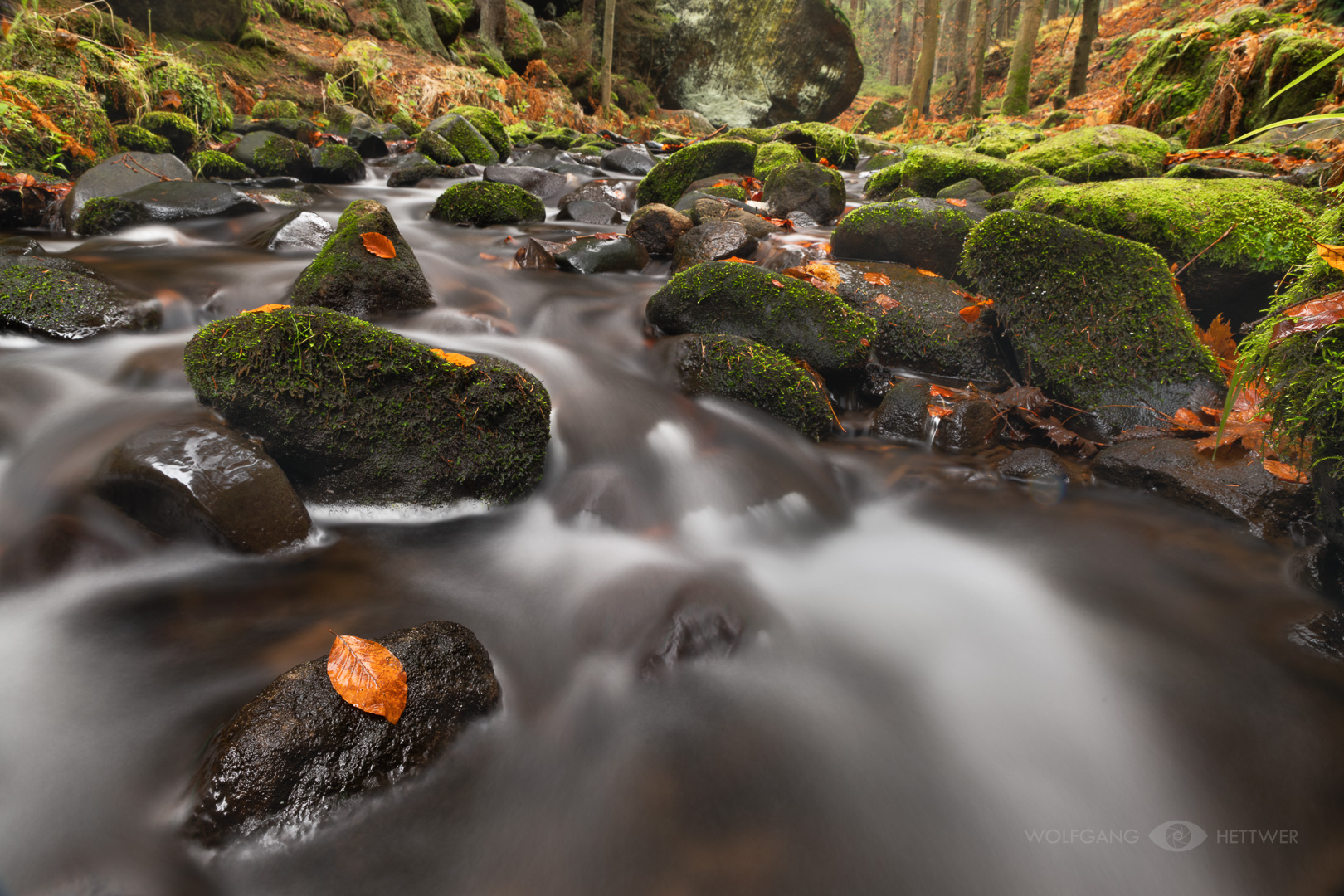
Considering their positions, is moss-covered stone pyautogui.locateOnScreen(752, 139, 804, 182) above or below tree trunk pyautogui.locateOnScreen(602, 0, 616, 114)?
below

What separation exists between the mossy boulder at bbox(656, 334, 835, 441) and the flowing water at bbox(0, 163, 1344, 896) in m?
0.19

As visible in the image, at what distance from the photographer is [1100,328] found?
407cm

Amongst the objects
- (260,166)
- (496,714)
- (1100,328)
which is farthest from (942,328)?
(260,166)

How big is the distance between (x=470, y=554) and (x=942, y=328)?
385cm

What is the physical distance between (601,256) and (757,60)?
23470mm

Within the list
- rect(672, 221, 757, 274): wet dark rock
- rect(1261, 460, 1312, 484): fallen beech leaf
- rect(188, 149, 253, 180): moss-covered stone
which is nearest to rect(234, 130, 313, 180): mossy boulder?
rect(188, 149, 253, 180): moss-covered stone

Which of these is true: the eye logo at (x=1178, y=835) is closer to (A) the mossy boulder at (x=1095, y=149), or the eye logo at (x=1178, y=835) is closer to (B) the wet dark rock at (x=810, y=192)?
(B) the wet dark rock at (x=810, y=192)

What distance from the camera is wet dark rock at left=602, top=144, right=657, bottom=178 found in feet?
44.1

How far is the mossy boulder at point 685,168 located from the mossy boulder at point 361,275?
5.35 m

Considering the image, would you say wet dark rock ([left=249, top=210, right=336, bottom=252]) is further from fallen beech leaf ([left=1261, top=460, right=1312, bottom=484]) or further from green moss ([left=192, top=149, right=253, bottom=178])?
fallen beech leaf ([left=1261, top=460, right=1312, bottom=484])

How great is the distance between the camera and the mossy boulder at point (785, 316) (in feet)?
14.4

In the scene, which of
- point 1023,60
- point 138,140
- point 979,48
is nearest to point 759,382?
point 138,140

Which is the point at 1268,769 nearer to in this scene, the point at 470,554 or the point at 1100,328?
the point at 1100,328

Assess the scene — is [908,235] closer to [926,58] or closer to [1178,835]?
[1178,835]
